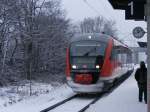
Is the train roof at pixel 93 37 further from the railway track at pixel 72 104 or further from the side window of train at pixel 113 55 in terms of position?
the railway track at pixel 72 104

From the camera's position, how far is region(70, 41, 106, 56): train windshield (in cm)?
2152

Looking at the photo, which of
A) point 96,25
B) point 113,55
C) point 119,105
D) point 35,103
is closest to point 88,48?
point 113,55

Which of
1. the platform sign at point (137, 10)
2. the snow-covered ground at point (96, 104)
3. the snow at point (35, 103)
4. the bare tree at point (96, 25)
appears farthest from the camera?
the bare tree at point (96, 25)

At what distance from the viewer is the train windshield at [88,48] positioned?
70.6 feet

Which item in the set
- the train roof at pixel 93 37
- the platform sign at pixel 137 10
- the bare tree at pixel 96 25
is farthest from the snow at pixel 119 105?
the bare tree at pixel 96 25

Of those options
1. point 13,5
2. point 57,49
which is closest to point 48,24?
point 57,49

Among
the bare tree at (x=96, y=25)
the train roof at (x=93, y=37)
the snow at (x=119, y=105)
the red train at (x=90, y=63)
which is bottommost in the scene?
the snow at (x=119, y=105)

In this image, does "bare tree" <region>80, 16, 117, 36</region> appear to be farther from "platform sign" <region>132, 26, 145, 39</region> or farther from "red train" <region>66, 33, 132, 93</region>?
"platform sign" <region>132, 26, 145, 39</region>

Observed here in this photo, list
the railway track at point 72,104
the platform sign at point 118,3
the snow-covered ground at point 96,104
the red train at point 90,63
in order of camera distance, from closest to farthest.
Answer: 1. the platform sign at point 118,3
2. the snow-covered ground at point 96,104
3. the railway track at point 72,104
4. the red train at point 90,63

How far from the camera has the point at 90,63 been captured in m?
21.0

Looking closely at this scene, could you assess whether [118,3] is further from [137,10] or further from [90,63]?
[90,63]

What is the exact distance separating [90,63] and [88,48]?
0.96 m

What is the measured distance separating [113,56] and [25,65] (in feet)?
32.6

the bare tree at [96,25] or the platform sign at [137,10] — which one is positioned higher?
the bare tree at [96,25]
